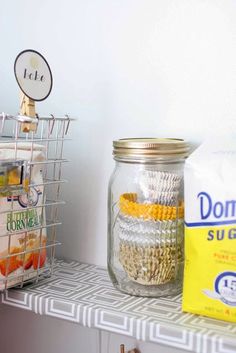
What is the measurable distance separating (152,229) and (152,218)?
0.05ft

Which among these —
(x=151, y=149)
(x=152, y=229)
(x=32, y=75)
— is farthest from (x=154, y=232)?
(x=32, y=75)

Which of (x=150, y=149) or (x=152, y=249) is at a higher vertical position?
(x=150, y=149)

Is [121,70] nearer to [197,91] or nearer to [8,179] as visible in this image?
[197,91]

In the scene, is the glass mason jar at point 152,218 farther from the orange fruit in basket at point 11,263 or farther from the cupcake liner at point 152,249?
the orange fruit in basket at point 11,263

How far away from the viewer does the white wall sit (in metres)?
0.75

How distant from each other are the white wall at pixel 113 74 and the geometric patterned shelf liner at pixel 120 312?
0.12m

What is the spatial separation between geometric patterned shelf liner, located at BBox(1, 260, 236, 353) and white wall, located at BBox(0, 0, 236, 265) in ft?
0.40

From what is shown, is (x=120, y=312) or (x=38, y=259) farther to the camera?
(x=38, y=259)

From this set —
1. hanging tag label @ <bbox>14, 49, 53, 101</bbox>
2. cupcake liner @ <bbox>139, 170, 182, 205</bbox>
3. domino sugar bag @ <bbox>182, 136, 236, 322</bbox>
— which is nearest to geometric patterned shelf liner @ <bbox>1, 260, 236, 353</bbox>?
domino sugar bag @ <bbox>182, 136, 236, 322</bbox>

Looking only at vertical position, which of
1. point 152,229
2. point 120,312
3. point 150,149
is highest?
point 150,149

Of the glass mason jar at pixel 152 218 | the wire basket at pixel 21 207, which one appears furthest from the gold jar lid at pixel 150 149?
the wire basket at pixel 21 207

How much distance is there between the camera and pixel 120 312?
0.65 meters

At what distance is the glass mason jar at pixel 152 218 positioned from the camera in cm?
69

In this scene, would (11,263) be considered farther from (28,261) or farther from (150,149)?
(150,149)
